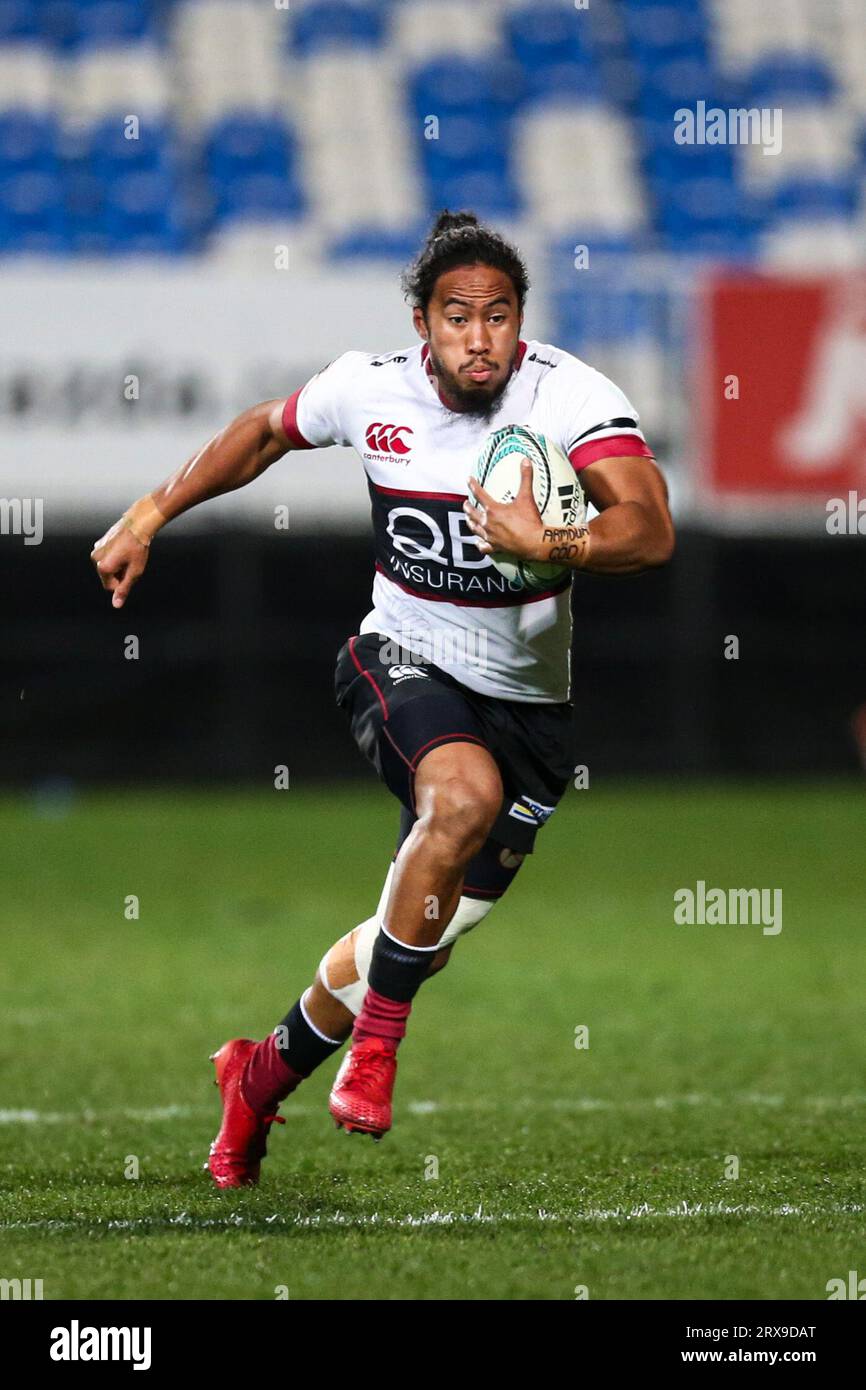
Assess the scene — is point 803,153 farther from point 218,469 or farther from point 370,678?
point 370,678

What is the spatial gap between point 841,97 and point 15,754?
33.7 ft

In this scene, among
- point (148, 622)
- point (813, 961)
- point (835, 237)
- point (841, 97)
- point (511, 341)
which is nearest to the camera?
point (511, 341)

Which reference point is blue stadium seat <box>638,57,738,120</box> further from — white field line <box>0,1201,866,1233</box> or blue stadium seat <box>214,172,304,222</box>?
white field line <box>0,1201,866,1233</box>

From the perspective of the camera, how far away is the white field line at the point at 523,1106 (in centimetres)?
625

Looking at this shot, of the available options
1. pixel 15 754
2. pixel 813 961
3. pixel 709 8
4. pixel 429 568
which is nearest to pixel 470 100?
pixel 709 8

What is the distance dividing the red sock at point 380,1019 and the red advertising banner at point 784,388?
37.1 ft

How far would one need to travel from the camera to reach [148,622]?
52.2ft

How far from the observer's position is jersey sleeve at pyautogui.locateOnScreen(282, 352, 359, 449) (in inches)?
206

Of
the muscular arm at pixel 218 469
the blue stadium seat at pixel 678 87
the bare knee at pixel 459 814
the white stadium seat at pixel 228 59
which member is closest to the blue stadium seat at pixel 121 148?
the white stadium seat at pixel 228 59

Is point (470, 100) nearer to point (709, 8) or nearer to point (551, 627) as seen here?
point (709, 8)

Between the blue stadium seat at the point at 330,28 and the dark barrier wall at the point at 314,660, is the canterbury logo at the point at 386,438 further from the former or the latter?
the blue stadium seat at the point at 330,28

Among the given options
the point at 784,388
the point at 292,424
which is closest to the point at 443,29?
the point at 784,388

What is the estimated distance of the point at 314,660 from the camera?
1623 centimetres
